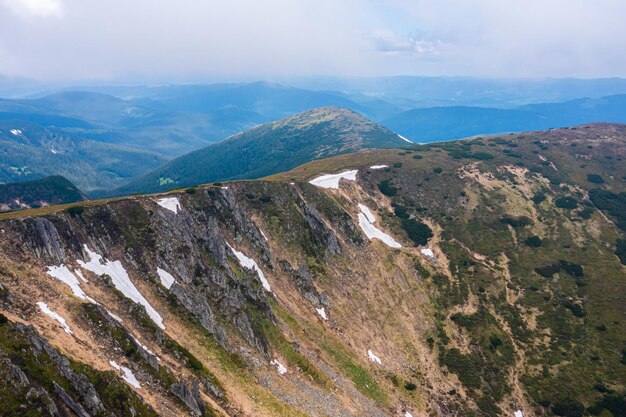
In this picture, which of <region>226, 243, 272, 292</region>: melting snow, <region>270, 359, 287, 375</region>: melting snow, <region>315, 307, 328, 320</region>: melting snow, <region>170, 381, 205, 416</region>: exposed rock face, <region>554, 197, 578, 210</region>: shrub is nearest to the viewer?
<region>170, 381, 205, 416</region>: exposed rock face

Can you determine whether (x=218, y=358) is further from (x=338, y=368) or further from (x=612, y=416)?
(x=612, y=416)

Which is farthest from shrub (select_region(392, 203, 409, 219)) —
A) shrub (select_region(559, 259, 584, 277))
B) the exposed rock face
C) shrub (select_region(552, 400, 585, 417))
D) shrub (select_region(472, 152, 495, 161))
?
the exposed rock face

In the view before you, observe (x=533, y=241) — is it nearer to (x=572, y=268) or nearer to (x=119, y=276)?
(x=572, y=268)

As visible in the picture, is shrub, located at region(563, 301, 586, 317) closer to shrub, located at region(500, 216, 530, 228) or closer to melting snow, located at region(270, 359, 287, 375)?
shrub, located at region(500, 216, 530, 228)

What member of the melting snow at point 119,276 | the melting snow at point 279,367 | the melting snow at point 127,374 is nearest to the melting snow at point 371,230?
the melting snow at point 279,367

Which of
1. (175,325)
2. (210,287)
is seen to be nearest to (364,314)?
(210,287)

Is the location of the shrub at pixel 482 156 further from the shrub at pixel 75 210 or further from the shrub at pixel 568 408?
the shrub at pixel 75 210
